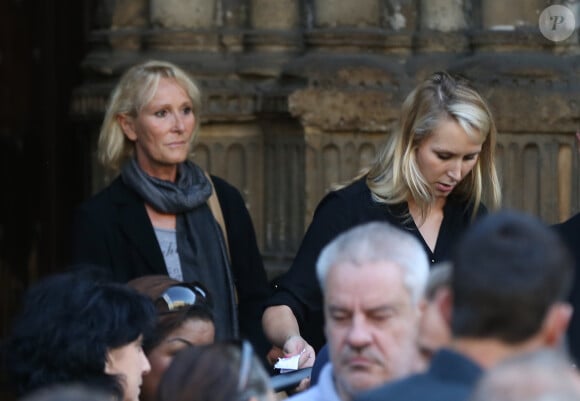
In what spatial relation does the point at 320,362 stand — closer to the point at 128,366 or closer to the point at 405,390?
the point at 128,366

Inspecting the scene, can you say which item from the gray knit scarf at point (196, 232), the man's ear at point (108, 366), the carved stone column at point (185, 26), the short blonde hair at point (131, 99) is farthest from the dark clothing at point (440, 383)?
the carved stone column at point (185, 26)

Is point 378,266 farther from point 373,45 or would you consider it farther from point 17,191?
point 17,191

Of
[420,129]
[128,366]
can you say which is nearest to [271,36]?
[420,129]

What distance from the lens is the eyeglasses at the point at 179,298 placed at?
17.1 feet

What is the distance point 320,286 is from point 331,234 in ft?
0.70

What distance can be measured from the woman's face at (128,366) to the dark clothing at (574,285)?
121 cm

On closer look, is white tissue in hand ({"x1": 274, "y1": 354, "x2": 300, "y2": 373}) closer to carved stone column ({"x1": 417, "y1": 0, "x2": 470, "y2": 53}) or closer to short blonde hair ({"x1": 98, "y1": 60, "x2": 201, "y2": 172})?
short blonde hair ({"x1": 98, "y1": 60, "x2": 201, "y2": 172})

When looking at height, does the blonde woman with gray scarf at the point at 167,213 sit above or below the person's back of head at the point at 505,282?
below

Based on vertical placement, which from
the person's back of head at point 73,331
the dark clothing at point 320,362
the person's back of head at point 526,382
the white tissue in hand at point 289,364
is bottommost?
the white tissue in hand at point 289,364

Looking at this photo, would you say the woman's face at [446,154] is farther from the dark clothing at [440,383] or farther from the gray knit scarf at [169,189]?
the dark clothing at [440,383]

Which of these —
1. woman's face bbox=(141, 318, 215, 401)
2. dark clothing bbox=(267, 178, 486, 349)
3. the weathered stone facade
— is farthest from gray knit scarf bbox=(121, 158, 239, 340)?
the weathered stone facade

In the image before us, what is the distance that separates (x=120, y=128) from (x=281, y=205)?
67.0 inches

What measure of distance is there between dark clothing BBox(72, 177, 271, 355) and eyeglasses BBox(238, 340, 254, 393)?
8.10 ft

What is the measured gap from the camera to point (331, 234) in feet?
19.0
